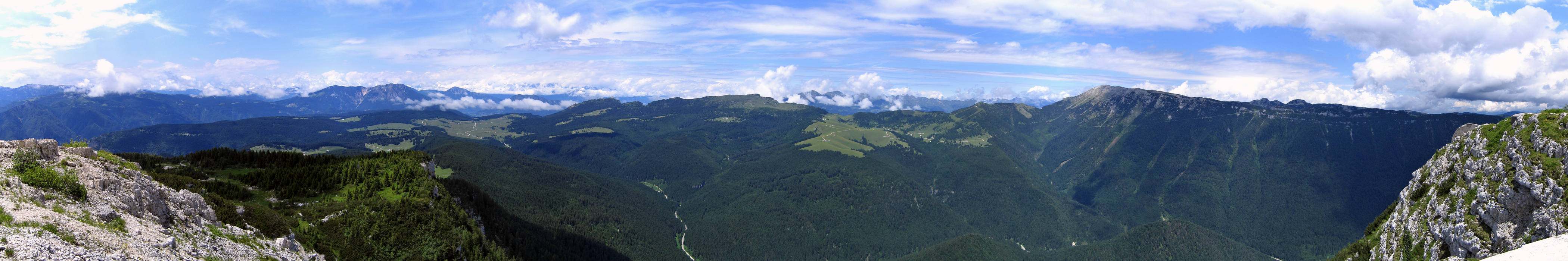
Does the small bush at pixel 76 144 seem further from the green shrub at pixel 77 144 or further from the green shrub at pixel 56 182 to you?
the green shrub at pixel 56 182

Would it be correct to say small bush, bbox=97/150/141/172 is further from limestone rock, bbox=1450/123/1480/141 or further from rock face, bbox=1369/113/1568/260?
limestone rock, bbox=1450/123/1480/141

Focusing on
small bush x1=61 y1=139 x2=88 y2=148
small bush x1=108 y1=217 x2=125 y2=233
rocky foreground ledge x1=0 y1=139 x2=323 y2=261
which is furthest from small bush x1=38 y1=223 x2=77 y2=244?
small bush x1=61 y1=139 x2=88 y2=148

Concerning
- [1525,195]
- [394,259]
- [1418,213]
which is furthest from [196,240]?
[1418,213]

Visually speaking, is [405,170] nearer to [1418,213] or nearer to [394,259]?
[394,259]

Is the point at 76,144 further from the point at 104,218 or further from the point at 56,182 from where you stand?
the point at 104,218

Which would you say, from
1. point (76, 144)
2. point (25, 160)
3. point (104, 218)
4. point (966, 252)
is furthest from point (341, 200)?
point (966, 252)

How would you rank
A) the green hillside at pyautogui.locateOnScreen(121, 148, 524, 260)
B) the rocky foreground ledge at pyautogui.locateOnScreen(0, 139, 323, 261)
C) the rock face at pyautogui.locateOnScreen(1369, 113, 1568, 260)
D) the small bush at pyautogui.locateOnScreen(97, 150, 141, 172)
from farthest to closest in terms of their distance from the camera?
the green hillside at pyautogui.locateOnScreen(121, 148, 524, 260)
the rock face at pyautogui.locateOnScreen(1369, 113, 1568, 260)
the small bush at pyautogui.locateOnScreen(97, 150, 141, 172)
the rocky foreground ledge at pyautogui.locateOnScreen(0, 139, 323, 261)

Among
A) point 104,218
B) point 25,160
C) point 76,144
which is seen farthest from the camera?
point 76,144
